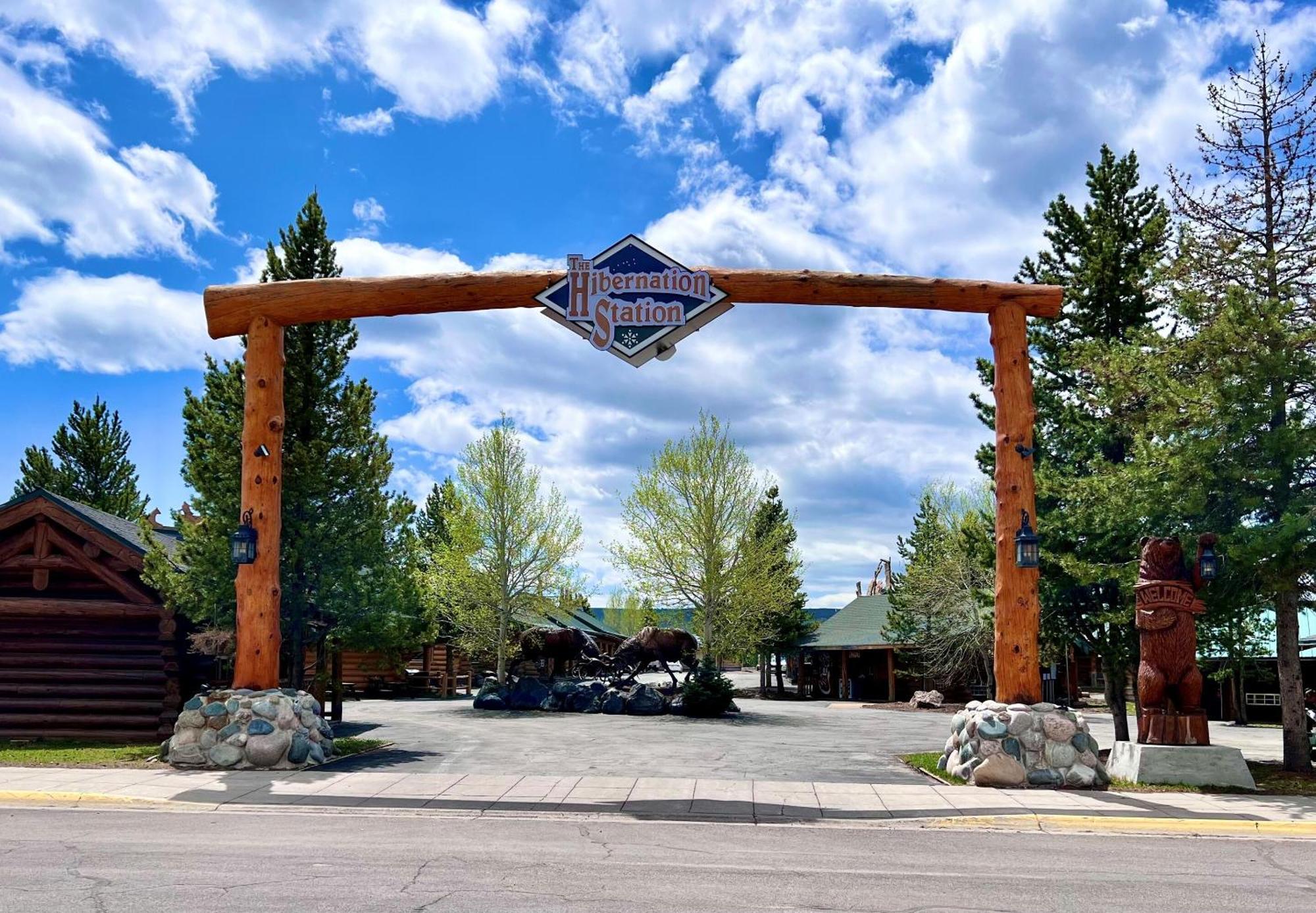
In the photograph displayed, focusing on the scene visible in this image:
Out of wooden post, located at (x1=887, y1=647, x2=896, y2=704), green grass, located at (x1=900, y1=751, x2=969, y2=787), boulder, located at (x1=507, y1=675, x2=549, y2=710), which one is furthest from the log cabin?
wooden post, located at (x1=887, y1=647, x2=896, y2=704)

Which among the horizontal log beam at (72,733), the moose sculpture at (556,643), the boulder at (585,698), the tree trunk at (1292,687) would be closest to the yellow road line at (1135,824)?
the tree trunk at (1292,687)

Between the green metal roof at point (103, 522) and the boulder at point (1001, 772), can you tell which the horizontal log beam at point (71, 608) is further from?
the boulder at point (1001, 772)

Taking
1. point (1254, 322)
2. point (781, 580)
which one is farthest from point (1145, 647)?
point (781, 580)

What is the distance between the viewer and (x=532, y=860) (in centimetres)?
833

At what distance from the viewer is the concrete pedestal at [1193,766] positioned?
1314 cm

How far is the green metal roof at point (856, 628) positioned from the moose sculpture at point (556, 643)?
11.1m

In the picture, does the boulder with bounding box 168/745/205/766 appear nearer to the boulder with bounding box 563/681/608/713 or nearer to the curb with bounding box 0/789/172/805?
the curb with bounding box 0/789/172/805

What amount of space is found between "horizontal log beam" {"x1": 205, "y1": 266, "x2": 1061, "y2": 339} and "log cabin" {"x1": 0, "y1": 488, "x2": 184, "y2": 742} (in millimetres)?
6959

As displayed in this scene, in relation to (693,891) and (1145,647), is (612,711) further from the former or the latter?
(693,891)

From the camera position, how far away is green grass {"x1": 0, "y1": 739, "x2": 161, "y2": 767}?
14.9 metres

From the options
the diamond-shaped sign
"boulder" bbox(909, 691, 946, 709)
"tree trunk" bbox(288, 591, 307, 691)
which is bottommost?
"boulder" bbox(909, 691, 946, 709)

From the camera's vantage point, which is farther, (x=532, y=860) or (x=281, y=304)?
(x=281, y=304)

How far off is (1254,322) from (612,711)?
791 inches

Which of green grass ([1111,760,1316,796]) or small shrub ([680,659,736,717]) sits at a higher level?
green grass ([1111,760,1316,796])
